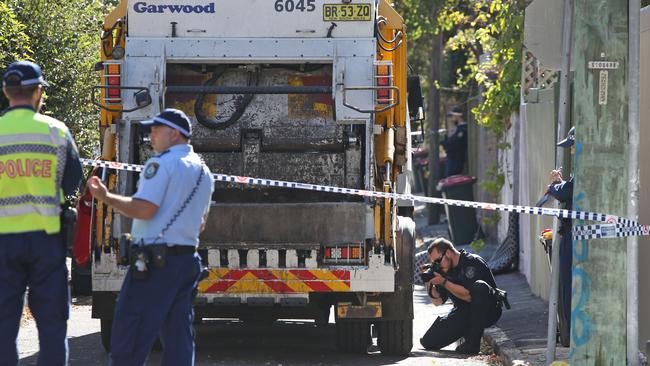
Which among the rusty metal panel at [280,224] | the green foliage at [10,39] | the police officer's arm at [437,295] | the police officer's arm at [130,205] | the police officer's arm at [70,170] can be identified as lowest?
the police officer's arm at [437,295]

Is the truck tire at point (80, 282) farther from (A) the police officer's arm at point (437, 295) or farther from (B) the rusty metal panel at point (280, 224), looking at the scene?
(B) the rusty metal panel at point (280, 224)

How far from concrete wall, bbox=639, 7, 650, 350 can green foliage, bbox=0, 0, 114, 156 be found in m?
6.52

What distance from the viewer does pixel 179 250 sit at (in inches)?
274

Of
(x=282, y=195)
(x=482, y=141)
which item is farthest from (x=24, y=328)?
(x=482, y=141)

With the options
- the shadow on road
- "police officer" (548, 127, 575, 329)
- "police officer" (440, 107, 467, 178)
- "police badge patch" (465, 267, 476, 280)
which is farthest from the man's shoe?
"police officer" (440, 107, 467, 178)

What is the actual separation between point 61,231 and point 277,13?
3.86 meters

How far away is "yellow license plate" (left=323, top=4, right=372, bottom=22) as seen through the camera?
10445 mm

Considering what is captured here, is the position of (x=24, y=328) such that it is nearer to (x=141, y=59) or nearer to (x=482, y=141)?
(x=141, y=59)

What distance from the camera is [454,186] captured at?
2331cm

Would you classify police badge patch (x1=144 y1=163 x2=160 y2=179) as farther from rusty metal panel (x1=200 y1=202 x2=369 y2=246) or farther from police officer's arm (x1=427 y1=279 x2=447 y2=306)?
police officer's arm (x1=427 y1=279 x2=447 y2=306)

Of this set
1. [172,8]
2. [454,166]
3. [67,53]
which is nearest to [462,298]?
[172,8]

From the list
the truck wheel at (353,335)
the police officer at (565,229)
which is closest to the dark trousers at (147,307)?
the police officer at (565,229)

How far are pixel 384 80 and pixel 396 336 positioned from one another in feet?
6.56

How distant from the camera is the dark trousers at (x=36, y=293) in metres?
6.99
